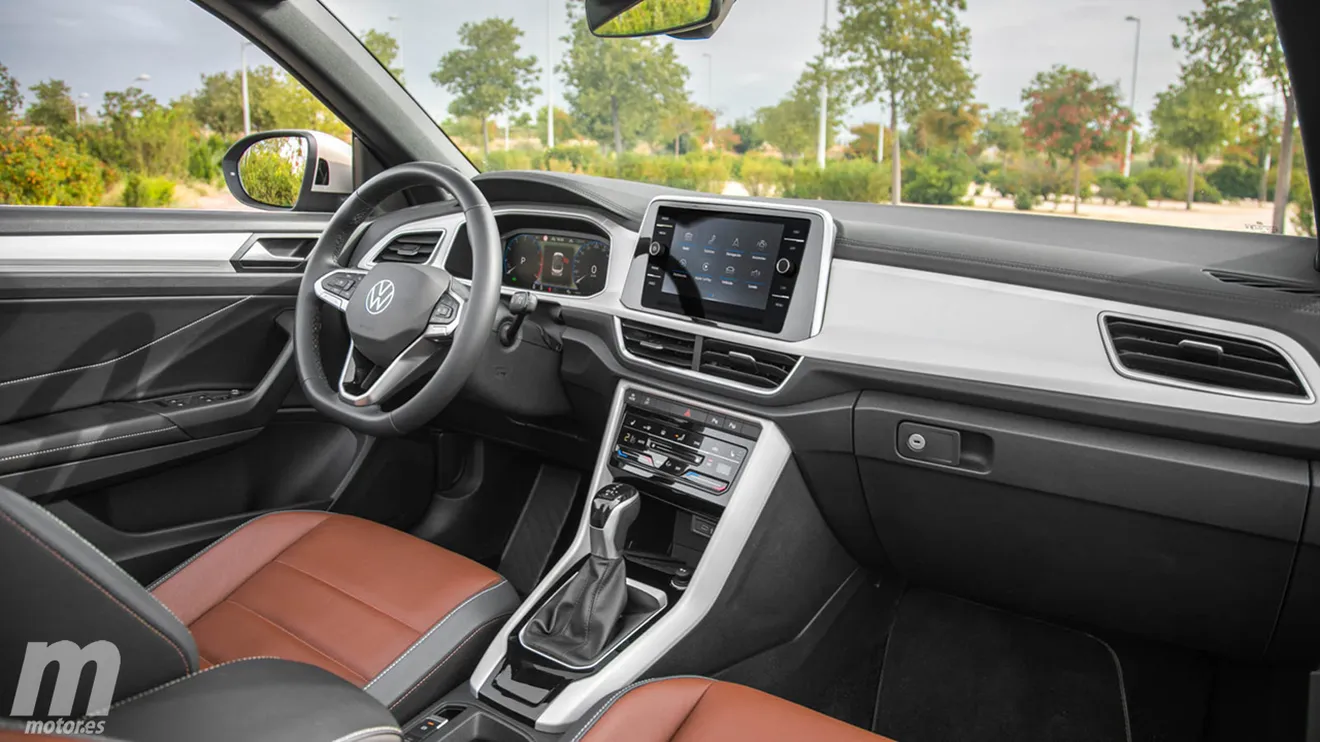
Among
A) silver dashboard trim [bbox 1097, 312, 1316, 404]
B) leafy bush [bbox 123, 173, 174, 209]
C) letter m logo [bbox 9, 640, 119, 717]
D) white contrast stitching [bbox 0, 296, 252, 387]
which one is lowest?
letter m logo [bbox 9, 640, 119, 717]

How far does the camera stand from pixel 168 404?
232 cm

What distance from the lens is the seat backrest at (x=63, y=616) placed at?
754 millimetres

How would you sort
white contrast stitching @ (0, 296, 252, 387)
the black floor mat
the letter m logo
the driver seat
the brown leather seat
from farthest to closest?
white contrast stitching @ (0, 296, 252, 387) < the black floor mat < the driver seat < the brown leather seat < the letter m logo

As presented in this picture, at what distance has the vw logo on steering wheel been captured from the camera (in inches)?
74.4

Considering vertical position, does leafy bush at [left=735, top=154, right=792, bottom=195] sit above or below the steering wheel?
above

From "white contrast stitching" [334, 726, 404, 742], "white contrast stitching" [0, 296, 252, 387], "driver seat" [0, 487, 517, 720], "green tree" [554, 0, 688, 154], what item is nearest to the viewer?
"white contrast stitching" [334, 726, 404, 742]

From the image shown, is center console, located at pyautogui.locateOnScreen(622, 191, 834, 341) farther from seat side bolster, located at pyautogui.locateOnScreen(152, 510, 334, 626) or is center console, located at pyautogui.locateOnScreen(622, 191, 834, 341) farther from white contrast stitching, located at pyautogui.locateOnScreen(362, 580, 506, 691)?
seat side bolster, located at pyautogui.locateOnScreen(152, 510, 334, 626)

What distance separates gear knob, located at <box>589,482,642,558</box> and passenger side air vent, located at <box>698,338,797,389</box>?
0.32 meters

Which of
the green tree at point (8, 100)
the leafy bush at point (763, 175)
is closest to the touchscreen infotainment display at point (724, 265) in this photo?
the leafy bush at point (763, 175)

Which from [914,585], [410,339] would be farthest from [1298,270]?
[410,339]

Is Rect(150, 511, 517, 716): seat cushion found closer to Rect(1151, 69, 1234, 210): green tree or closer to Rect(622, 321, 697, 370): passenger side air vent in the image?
Rect(622, 321, 697, 370): passenger side air vent

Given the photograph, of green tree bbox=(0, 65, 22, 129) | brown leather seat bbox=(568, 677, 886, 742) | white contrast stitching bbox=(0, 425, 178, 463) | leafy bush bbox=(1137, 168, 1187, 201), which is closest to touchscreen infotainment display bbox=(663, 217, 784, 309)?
brown leather seat bbox=(568, 677, 886, 742)

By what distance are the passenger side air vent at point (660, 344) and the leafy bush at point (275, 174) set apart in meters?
1.28

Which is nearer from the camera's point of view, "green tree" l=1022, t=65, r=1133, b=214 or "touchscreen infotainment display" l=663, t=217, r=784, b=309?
"touchscreen infotainment display" l=663, t=217, r=784, b=309
